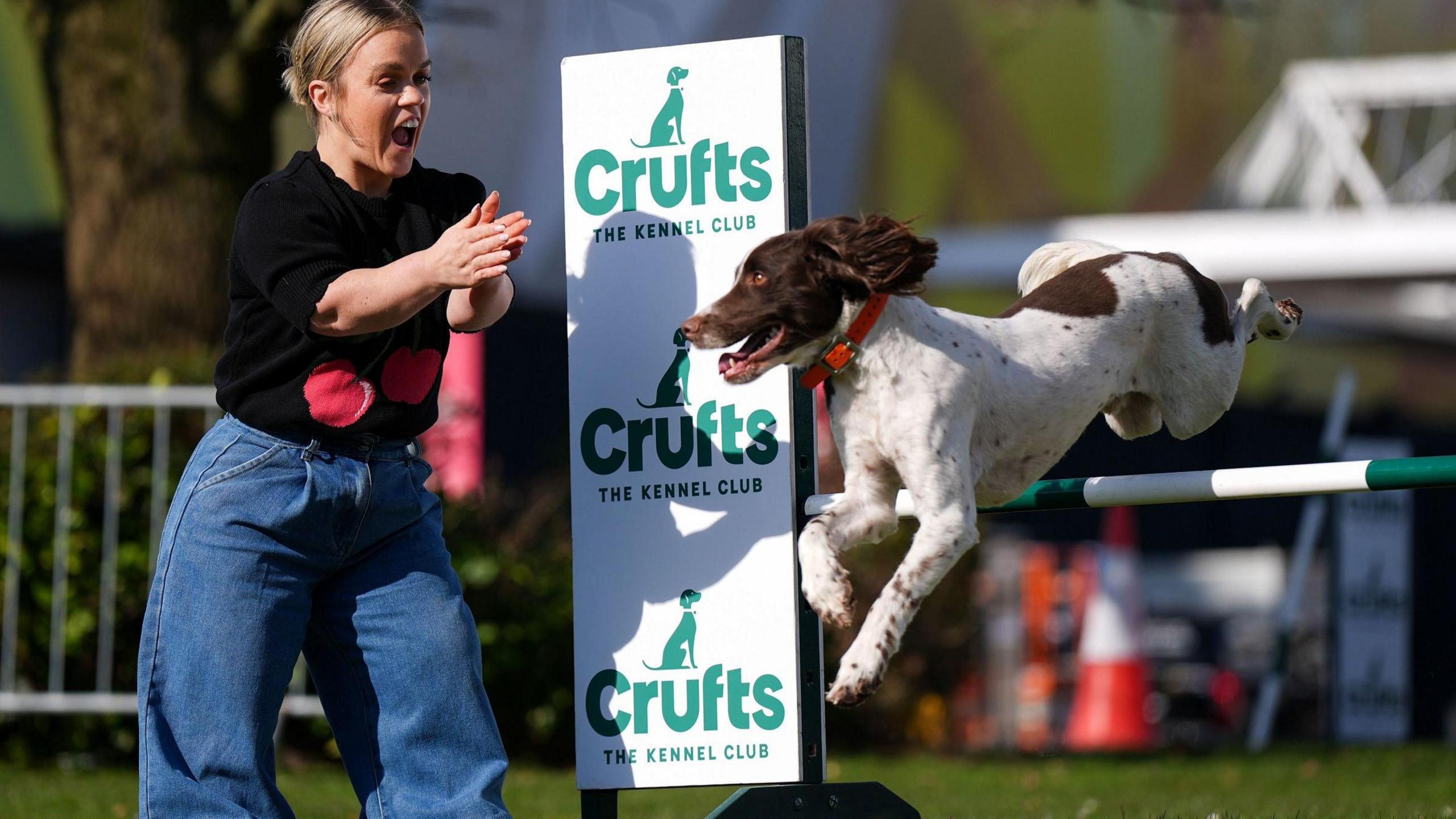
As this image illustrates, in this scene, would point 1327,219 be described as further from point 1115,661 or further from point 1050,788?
point 1050,788

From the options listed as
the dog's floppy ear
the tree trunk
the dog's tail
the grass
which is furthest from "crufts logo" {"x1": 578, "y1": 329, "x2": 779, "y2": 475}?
the tree trunk

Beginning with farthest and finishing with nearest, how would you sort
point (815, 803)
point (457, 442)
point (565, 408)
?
1. point (565, 408)
2. point (457, 442)
3. point (815, 803)

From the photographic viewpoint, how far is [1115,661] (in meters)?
11.5

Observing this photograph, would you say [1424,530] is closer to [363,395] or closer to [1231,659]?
[1231,659]

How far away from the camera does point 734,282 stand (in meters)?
3.46

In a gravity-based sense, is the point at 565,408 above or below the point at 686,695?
above

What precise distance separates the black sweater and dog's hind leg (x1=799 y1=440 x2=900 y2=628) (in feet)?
2.86

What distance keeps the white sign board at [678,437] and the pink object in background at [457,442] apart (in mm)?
3049

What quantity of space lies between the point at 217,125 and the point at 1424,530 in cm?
902

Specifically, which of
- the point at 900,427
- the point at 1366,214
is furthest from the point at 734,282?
the point at 1366,214

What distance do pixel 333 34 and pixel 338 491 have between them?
0.94 meters

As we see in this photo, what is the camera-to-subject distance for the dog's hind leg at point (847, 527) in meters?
3.21

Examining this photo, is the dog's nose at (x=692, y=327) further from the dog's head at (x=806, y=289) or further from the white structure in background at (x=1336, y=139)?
the white structure in background at (x=1336, y=139)

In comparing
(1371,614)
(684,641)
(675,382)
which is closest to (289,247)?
(675,382)
